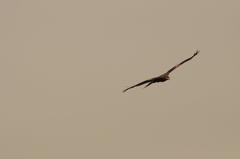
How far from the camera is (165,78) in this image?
54562 millimetres
